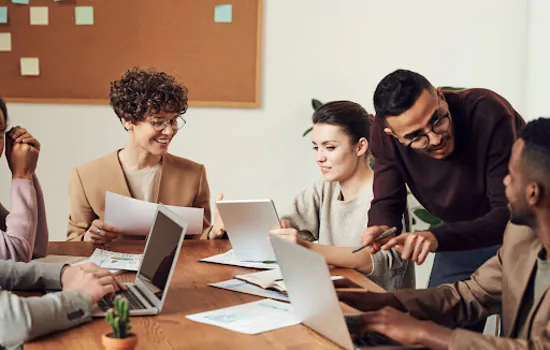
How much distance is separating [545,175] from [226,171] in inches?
106

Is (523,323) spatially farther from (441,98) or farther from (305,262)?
(441,98)

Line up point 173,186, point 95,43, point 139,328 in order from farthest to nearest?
1. point 95,43
2. point 173,186
3. point 139,328

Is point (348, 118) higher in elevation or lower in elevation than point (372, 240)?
higher

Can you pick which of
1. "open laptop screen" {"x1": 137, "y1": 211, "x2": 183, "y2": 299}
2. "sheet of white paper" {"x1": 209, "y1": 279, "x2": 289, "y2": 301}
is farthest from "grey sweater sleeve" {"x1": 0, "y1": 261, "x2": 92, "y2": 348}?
"sheet of white paper" {"x1": 209, "y1": 279, "x2": 289, "y2": 301}

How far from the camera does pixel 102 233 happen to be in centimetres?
253

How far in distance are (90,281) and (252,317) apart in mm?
403

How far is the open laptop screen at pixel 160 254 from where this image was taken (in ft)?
5.47

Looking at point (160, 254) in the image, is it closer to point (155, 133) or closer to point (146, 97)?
point (155, 133)

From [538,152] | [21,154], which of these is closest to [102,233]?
[21,154]

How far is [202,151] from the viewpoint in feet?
13.0

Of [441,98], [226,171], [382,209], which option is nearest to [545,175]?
[441,98]

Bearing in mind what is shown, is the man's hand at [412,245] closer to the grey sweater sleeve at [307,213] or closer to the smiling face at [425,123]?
the smiling face at [425,123]

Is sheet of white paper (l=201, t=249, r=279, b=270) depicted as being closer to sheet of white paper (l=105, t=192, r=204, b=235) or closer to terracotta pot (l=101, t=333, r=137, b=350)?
sheet of white paper (l=105, t=192, r=204, b=235)

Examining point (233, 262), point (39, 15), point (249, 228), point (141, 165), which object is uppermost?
point (39, 15)
